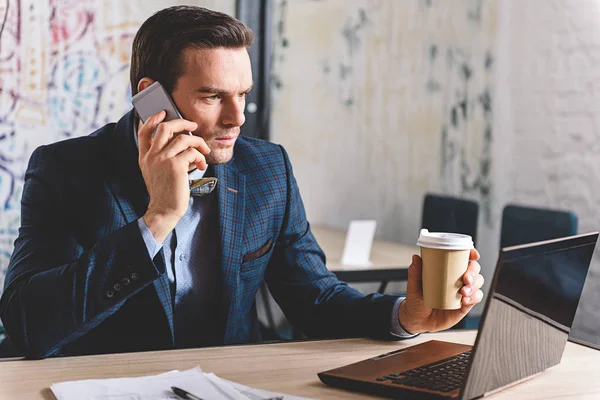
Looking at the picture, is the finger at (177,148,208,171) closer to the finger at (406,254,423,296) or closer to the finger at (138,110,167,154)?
the finger at (138,110,167,154)

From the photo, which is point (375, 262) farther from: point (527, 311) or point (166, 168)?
point (527, 311)

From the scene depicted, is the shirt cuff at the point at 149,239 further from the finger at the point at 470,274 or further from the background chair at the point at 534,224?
the background chair at the point at 534,224

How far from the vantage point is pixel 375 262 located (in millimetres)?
2752

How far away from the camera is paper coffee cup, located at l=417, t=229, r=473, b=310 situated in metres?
1.21

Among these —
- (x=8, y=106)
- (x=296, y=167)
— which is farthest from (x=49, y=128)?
(x=296, y=167)

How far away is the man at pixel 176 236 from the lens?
1346 millimetres

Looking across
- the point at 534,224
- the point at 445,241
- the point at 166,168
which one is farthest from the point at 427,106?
the point at 445,241

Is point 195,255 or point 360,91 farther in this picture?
point 360,91

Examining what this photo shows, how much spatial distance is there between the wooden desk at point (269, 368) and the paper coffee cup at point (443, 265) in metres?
0.17

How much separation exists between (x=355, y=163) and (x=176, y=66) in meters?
2.10

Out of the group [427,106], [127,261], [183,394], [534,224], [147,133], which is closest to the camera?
[183,394]

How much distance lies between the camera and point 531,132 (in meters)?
3.77

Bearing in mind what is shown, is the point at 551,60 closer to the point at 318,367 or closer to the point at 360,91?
the point at 360,91

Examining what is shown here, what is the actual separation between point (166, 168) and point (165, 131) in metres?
0.07
